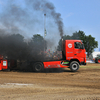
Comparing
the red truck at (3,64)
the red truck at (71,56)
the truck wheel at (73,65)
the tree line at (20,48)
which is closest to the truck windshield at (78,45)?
the red truck at (71,56)

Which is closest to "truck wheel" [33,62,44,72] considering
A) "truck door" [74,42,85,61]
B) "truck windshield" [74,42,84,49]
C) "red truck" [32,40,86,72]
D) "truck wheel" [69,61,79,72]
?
"red truck" [32,40,86,72]

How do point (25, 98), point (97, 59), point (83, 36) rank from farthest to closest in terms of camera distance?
point (83, 36) < point (97, 59) < point (25, 98)

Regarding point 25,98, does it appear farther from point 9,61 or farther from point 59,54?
point 59,54

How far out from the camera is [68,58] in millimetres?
11227

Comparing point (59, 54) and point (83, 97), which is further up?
point (59, 54)

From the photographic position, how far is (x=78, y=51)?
36.8 feet

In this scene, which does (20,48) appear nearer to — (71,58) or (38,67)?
(38,67)

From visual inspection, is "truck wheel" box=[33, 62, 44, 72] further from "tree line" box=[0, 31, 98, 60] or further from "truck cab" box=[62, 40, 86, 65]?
"truck cab" box=[62, 40, 86, 65]

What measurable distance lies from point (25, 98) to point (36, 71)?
667 cm

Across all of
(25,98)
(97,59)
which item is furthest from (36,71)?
(97,59)

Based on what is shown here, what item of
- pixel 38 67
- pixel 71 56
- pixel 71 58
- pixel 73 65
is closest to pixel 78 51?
pixel 71 56

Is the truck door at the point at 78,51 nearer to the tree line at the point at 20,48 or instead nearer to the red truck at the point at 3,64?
the tree line at the point at 20,48

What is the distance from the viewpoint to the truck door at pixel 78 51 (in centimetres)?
1121

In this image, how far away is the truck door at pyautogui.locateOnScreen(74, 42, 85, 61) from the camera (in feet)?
36.8
